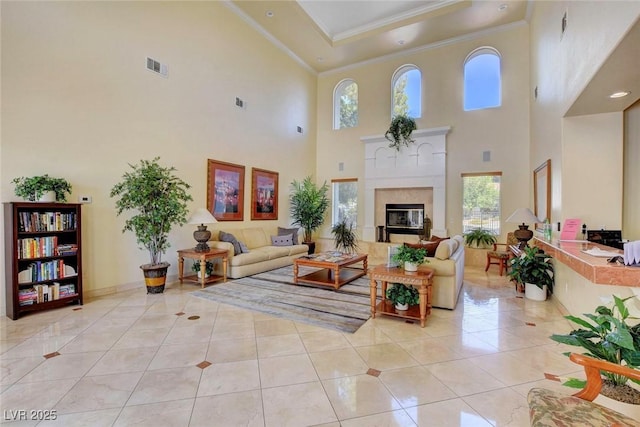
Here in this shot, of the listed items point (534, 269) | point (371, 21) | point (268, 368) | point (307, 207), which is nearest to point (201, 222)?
point (268, 368)

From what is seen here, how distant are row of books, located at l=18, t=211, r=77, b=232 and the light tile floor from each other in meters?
1.05

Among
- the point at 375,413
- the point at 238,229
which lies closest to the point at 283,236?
the point at 238,229

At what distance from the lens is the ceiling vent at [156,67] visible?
492 cm

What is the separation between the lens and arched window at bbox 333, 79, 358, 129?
29.6 feet

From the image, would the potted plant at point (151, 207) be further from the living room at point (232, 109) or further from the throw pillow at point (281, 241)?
the throw pillow at point (281, 241)

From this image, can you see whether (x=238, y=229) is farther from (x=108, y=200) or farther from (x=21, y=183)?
(x=21, y=183)

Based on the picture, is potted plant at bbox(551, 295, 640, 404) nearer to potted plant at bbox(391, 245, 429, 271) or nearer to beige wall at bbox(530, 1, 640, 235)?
potted plant at bbox(391, 245, 429, 271)

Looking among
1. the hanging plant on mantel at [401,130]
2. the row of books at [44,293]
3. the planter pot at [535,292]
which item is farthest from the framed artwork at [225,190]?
the planter pot at [535,292]

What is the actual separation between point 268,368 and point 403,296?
71.3 inches

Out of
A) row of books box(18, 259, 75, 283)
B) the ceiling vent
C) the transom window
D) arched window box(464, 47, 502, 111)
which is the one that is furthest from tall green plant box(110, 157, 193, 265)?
arched window box(464, 47, 502, 111)

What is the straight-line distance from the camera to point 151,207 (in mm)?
4434

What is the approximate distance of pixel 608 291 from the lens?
2.77 m

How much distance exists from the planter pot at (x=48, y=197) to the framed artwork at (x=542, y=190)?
6.93 metres

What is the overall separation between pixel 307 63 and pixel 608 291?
337 inches
